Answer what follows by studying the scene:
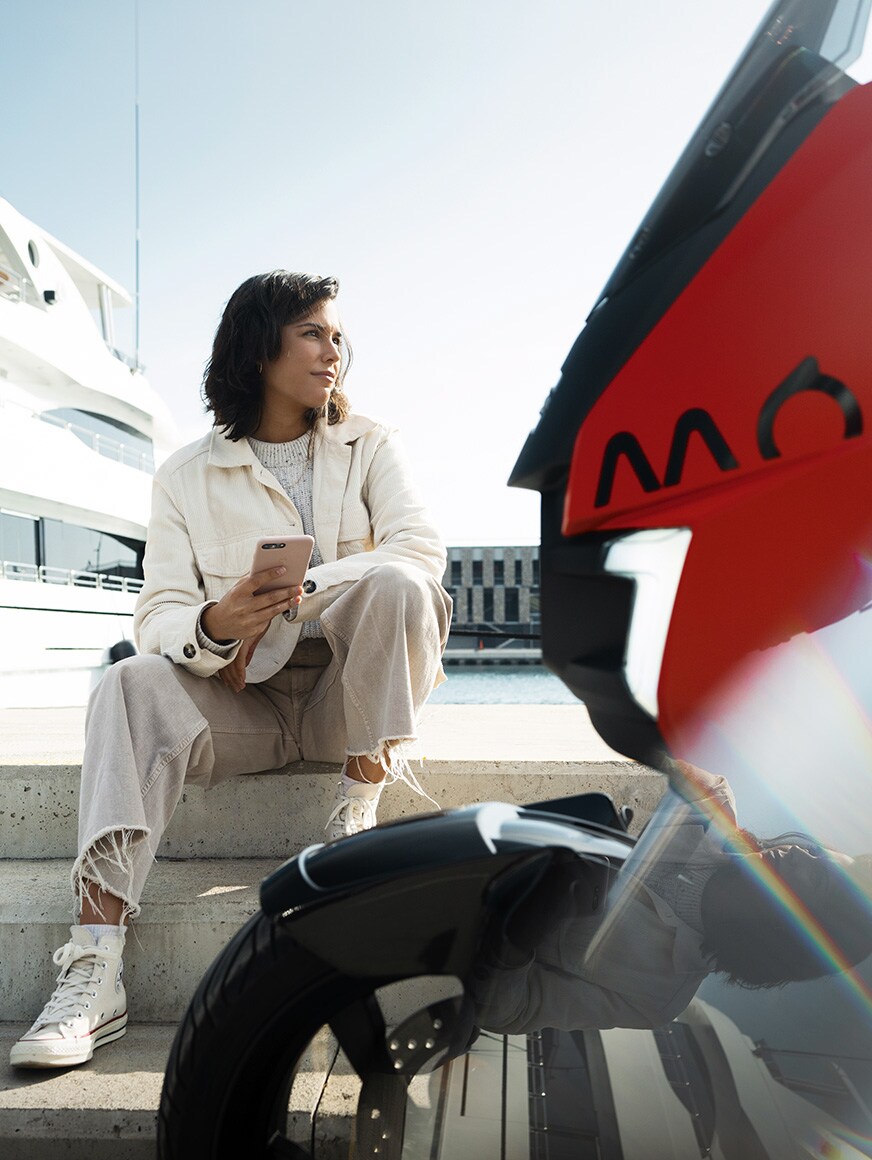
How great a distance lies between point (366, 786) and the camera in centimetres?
135

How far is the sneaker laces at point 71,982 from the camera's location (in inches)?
42.8

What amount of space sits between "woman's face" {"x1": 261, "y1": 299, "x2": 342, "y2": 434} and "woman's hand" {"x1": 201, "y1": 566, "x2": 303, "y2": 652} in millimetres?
478

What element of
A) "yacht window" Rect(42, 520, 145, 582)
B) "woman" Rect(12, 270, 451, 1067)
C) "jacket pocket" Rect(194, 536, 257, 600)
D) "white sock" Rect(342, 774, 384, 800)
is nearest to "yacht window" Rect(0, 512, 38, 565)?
"yacht window" Rect(42, 520, 145, 582)

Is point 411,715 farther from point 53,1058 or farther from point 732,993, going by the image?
point 732,993

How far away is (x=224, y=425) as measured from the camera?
1627 mm

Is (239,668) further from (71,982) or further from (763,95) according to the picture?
(763,95)

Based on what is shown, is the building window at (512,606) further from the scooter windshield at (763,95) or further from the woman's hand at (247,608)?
the scooter windshield at (763,95)

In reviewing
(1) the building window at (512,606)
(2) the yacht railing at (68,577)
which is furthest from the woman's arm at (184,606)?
(1) the building window at (512,606)

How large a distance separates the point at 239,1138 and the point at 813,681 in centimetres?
44

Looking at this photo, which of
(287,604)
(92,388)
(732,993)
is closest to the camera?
(732,993)

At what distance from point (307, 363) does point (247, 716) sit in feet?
2.02

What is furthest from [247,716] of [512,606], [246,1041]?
[512,606]

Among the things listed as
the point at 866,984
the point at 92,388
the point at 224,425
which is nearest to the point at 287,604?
the point at 224,425

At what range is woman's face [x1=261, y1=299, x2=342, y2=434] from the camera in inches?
61.2
